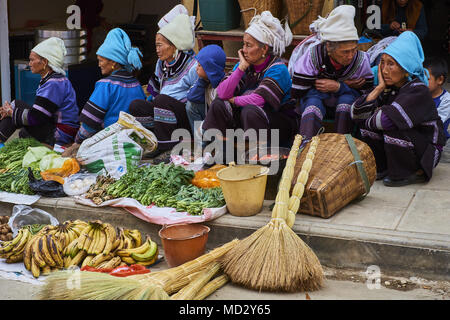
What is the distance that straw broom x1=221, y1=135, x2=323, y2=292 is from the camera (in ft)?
13.9

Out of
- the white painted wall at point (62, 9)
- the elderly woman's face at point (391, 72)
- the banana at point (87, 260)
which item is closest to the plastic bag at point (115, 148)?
the banana at point (87, 260)

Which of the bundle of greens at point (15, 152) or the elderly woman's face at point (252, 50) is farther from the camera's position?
the bundle of greens at point (15, 152)

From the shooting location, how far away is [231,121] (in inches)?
251

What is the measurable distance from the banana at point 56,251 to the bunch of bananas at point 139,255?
44 centimetres

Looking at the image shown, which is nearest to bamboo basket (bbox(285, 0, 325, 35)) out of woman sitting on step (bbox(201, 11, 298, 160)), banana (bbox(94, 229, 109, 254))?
woman sitting on step (bbox(201, 11, 298, 160))

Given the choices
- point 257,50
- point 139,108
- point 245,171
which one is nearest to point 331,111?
point 257,50

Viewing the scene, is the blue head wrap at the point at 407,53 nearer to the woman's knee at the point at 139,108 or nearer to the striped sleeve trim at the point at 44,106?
the woman's knee at the point at 139,108

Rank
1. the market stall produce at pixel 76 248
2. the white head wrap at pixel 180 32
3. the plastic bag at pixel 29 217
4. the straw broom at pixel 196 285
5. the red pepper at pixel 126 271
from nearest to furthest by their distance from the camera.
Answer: the straw broom at pixel 196 285 < the red pepper at pixel 126 271 < the market stall produce at pixel 76 248 < the plastic bag at pixel 29 217 < the white head wrap at pixel 180 32

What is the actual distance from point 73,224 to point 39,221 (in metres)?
0.72

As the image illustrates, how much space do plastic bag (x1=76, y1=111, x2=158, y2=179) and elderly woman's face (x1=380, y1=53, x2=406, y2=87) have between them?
8.13ft

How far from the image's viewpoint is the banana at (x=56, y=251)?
4934mm

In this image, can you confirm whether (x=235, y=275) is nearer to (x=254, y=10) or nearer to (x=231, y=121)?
(x=231, y=121)

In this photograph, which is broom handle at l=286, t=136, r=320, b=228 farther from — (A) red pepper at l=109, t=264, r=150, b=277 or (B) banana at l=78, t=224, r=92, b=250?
(B) banana at l=78, t=224, r=92, b=250

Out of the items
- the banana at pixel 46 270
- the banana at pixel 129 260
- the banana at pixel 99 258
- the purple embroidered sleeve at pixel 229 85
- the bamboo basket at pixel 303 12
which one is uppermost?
the bamboo basket at pixel 303 12
